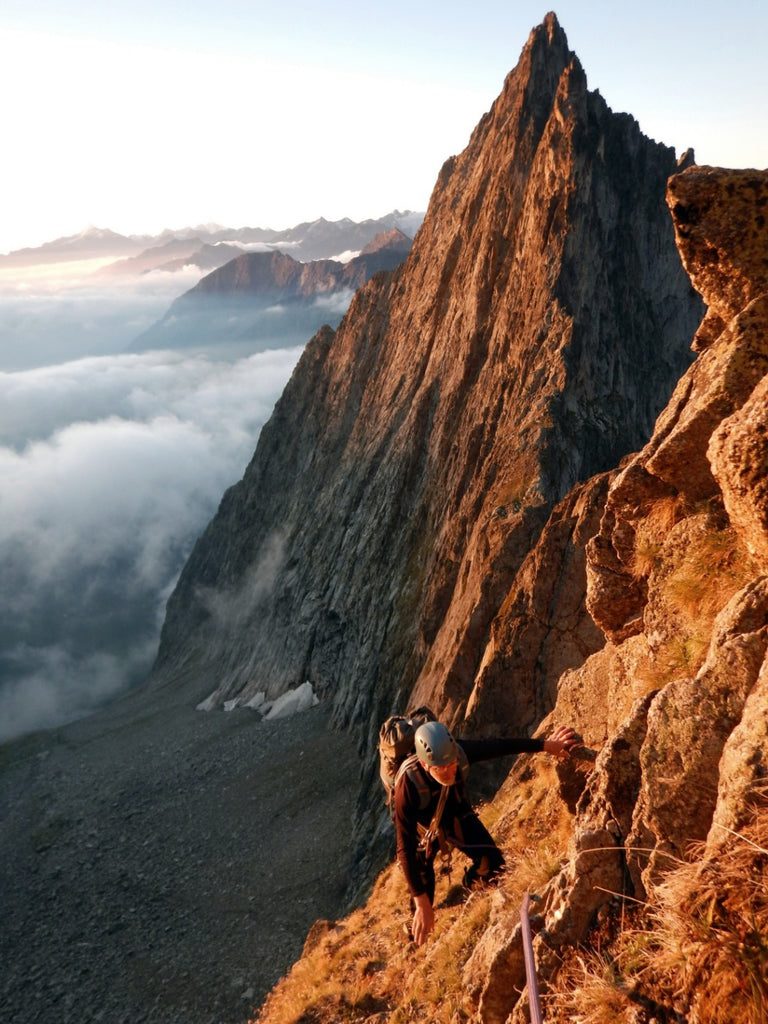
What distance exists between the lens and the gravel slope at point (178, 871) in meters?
27.9

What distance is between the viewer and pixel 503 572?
26484mm

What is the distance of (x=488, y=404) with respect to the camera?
37.8 metres

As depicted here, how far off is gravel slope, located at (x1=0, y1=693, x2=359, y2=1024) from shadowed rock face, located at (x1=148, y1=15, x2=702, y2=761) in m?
6.04

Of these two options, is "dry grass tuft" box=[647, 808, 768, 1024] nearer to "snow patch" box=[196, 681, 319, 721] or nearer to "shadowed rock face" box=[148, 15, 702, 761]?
"shadowed rock face" box=[148, 15, 702, 761]

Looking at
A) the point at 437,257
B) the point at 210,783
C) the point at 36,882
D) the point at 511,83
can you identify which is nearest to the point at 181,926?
the point at 210,783

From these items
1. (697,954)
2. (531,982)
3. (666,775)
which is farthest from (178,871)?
(697,954)

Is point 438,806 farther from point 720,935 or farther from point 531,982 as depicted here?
point 720,935

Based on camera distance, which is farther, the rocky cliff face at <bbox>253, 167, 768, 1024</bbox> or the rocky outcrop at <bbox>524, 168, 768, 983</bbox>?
the rocky outcrop at <bbox>524, 168, 768, 983</bbox>

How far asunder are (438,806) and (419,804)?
233 millimetres

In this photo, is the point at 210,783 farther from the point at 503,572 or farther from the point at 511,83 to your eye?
the point at 511,83

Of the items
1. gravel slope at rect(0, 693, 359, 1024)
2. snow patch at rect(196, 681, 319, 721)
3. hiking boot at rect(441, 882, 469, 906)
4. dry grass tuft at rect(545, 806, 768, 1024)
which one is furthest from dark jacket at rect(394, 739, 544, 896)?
snow patch at rect(196, 681, 319, 721)

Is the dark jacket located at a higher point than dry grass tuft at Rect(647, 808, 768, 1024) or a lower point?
lower

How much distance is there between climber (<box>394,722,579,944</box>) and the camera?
24.3 feet

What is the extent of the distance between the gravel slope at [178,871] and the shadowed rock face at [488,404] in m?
6.04
